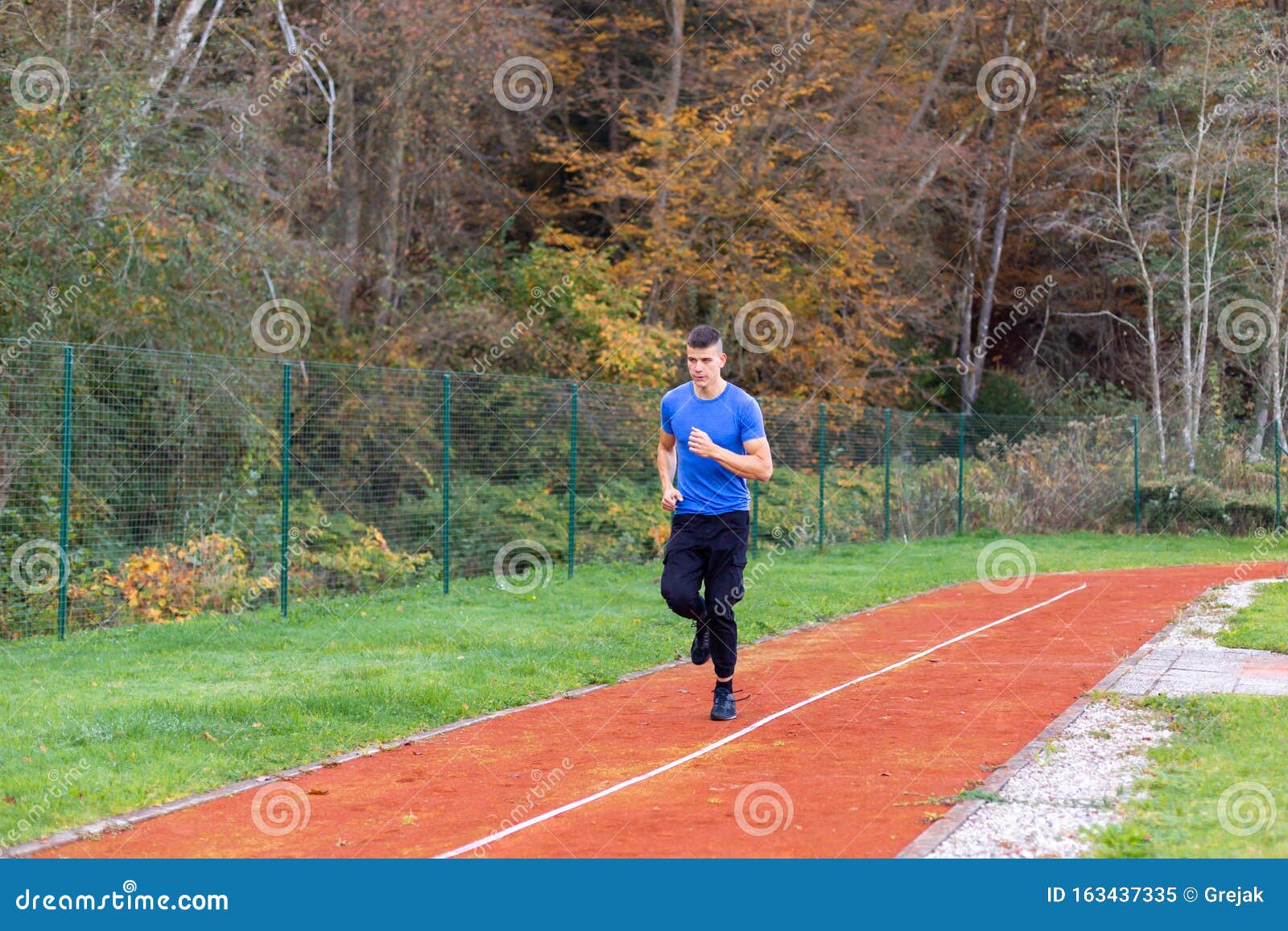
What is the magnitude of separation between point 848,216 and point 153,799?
2678cm

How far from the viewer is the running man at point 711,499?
338 inches

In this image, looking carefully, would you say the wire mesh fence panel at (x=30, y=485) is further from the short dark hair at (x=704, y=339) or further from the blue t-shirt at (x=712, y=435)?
the short dark hair at (x=704, y=339)

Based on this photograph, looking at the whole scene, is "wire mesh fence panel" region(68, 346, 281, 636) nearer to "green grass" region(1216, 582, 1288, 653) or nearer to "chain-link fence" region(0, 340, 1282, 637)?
"chain-link fence" region(0, 340, 1282, 637)

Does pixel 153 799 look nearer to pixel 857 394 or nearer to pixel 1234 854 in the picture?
pixel 1234 854

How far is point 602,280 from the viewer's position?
2664cm

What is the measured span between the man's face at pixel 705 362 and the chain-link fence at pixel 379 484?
6.57 meters

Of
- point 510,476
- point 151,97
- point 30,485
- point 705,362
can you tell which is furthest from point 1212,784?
point 151,97

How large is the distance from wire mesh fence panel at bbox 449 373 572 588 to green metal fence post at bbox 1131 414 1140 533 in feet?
42.4

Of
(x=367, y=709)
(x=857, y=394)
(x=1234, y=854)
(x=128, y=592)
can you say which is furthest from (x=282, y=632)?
(x=857, y=394)

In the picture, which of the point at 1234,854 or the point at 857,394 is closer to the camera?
the point at 1234,854

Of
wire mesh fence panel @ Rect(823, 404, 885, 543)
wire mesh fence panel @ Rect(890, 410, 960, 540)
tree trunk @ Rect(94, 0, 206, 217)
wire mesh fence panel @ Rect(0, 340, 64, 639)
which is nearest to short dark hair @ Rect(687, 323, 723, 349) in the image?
wire mesh fence panel @ Rect(0, 340, 64, 639)

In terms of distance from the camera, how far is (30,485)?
13617mm

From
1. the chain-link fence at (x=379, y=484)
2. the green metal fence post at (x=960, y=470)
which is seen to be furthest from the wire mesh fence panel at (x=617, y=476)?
the green metal fence post at (x=960, y=470)

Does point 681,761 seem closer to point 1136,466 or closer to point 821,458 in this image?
point 821,458
